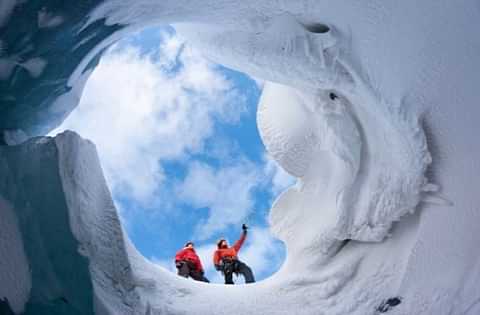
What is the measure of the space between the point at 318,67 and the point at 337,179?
46cm

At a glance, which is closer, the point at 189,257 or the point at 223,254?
the point at 189,257

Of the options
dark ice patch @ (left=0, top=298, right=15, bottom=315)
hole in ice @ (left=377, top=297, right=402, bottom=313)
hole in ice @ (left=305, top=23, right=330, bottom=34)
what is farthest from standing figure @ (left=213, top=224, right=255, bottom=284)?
dark ice patch @ (left=0, top=298, right=15, bottom=315)

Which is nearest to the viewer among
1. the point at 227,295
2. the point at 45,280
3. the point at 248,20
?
the point at 45,280

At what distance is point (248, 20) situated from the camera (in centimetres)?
157

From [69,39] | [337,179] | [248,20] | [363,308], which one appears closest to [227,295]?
[363,308]

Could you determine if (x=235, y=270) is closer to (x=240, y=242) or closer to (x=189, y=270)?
(x=189, y=270)

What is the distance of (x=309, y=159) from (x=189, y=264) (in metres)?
1.50

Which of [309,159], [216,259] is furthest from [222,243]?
[309,159]

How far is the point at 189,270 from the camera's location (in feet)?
11.1

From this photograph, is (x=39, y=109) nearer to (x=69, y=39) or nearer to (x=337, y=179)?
(x=69, y=39)

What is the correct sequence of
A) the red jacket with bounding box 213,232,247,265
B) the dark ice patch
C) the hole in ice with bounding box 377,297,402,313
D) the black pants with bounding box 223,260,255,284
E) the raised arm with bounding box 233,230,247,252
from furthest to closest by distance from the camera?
1. the raised arm with bounding box 233,230,247,252
2. the red jacket with bounding box 213,232,247,265
3. the black pants with bounding box 223,260,255,284
4. the hole in ice with bounding box 377,297,402,313
5. the dark ice patch

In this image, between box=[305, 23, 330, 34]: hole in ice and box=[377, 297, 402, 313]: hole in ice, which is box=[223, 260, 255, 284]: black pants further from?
box=[305, 23, 330, 34]: hole in ice

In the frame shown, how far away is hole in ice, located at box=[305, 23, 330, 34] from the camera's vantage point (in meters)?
1.59

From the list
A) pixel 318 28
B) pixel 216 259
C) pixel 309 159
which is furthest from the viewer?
pixel 216 259
